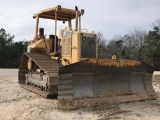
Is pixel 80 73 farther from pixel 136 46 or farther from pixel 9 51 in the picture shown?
pixel 136 46

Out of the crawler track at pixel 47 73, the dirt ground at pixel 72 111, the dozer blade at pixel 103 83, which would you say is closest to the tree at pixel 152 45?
the crawler track at pixel 47 73

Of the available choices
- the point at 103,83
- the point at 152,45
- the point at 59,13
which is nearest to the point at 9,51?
the point at 152,45

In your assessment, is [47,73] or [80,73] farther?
[47,73]

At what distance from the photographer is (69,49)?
870 centimetres

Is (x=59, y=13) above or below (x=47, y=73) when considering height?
above

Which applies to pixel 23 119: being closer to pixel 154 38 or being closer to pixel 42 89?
pixel 42 89

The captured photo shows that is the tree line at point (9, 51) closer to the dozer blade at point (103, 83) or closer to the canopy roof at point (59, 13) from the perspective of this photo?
the canopy roof at point (59, 13)

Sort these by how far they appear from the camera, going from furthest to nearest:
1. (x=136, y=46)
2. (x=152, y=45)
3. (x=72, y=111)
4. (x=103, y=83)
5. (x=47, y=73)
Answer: (x=136, y=46) < (x=152, y=45) < (x=47, y=73) < (x=103, y=83) < (x=72, y=111)

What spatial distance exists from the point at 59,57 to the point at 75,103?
106 inches

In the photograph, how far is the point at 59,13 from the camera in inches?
394

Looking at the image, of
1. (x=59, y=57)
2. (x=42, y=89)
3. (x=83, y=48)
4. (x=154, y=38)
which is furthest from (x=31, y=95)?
(x=154, y=38)

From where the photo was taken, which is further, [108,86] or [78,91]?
[108,86]

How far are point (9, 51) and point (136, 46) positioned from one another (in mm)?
26464

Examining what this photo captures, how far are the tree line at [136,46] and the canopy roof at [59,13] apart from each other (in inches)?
478
